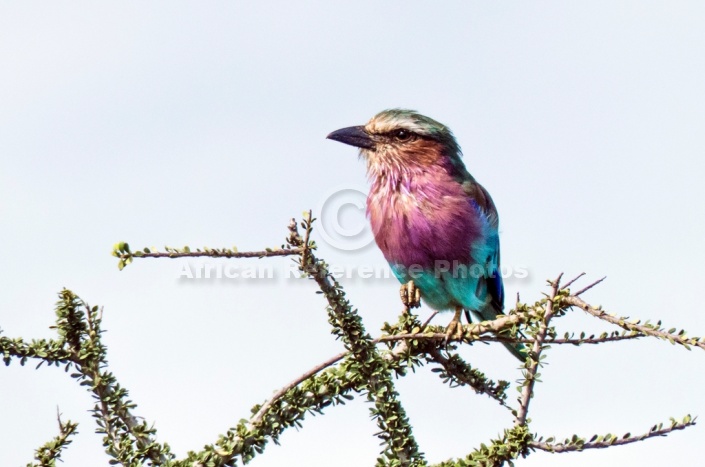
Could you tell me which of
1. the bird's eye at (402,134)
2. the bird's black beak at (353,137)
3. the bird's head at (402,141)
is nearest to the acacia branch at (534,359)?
the bird's head at (402,141)

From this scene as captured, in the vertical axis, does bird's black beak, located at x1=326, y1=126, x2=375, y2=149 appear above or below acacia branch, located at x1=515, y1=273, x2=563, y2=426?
above

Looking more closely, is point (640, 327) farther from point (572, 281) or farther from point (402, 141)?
point (402, 141)

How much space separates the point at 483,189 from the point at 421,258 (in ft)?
3.59

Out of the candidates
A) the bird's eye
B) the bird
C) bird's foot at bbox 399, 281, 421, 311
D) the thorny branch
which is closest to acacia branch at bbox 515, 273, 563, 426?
the thorny branch

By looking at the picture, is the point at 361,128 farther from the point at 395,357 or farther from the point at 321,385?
the point at 321,385

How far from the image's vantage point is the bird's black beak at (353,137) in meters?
7.53

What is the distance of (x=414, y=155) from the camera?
729cm

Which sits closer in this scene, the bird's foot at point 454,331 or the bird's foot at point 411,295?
the bird's foot at point 454,331

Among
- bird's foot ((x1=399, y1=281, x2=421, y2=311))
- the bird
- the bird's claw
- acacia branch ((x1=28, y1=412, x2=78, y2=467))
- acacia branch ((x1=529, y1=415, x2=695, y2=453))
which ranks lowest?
acacia branch ((x1=529, y1=415, x2=695, y2=453))

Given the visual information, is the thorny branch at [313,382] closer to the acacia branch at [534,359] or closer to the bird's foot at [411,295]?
the acacia branch at [534,359]

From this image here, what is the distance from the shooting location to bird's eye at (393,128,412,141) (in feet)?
24.4

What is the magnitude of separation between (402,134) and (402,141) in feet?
0.28

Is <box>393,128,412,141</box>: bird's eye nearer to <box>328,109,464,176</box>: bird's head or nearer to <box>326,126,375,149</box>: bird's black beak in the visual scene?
<box>328,109,464,176</box>: bird's head

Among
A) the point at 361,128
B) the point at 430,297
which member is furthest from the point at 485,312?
the point at 361,128
